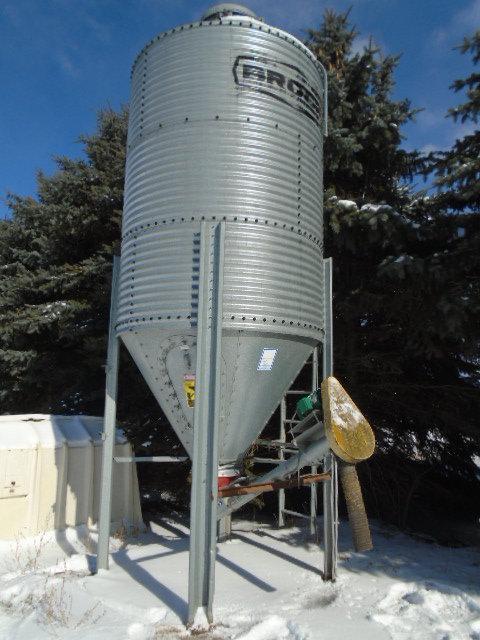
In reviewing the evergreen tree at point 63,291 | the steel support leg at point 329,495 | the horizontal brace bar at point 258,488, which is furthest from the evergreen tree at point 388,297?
the evergreen tree at point 63,291

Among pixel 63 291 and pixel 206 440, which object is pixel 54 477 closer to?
pixel 206 440

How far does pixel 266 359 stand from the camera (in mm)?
4867

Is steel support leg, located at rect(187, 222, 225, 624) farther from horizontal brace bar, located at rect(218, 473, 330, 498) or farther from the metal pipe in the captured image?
the metal pipe

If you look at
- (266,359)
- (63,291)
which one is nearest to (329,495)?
(266,359)

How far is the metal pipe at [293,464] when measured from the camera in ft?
14.4

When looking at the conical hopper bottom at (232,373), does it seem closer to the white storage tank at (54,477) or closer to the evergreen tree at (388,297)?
the evergreen tree at (388,297)

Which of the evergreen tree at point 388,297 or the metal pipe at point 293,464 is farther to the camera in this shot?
the evergreen tree at point 388,297

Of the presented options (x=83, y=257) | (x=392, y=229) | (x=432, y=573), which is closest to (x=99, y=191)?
(x=83, y=257)

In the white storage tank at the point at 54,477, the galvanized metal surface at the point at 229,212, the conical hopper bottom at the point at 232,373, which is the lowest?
the white storage tank at the point at 54,477

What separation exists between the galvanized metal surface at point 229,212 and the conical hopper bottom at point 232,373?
1 cm

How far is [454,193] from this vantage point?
Answer: 6.97 m

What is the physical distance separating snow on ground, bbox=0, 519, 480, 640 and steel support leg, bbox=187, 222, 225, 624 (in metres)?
0.33

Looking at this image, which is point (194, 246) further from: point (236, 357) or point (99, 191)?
point (99, 191)

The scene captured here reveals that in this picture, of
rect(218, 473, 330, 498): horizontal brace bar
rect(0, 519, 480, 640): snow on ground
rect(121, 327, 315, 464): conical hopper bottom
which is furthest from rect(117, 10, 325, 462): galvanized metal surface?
rect(0, 519, 480, 640): snow on ground
